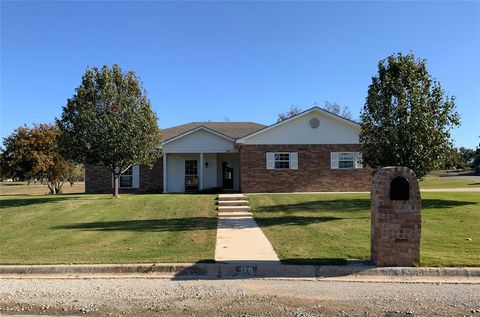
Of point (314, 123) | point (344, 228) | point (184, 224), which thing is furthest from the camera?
point (314, 123)

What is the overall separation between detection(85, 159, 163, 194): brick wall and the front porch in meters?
0.61

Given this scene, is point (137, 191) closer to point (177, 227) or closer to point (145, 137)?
point (145, 137)

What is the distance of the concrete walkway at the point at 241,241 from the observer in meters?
9.08

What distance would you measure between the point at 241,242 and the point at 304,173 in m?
15.0

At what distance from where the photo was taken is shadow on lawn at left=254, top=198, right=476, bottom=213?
17000 millimetres

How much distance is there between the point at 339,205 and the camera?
17.9m

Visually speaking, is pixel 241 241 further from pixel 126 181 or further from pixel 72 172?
pixel 72 172

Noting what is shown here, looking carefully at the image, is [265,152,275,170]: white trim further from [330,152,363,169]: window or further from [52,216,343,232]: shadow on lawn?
[52,216,343,232]: shadow on lawn

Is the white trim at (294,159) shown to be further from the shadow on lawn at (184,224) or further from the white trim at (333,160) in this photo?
the shadow on lawn at (184,224)

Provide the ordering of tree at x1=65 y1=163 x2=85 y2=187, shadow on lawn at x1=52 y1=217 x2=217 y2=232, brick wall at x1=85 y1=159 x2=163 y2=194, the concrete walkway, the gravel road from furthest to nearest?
1. tree at x1=65 y1=163 x2=85 y2=187
2. brick wall at x1=85 y1=159 x2=163 y2=194
3. shadow on lawn at x1=52 y1=217 x2=217 y2=232
4. the concrete walkway
5. the gravel road

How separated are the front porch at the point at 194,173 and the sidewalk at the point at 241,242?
41.5ft

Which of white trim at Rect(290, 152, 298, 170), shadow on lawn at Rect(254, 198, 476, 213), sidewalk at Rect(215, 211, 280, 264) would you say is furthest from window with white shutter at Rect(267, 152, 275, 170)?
sidewalk at Rect(215, 211, 280, 264)

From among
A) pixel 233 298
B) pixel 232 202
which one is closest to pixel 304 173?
pixel 232 202

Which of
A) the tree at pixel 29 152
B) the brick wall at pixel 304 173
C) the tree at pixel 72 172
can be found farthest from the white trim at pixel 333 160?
the tree at pixel 29 152
